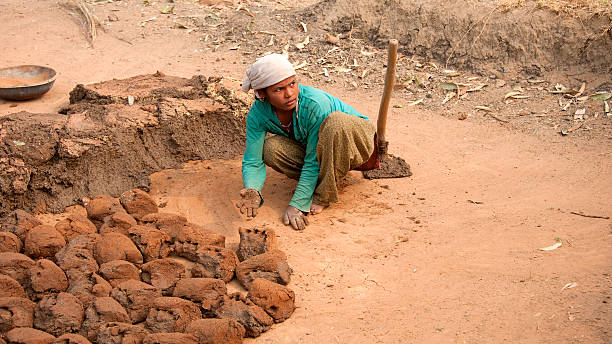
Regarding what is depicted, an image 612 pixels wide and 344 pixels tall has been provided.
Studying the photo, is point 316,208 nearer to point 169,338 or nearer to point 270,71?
point 270,71

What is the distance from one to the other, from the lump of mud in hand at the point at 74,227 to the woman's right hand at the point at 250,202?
3.12 ft

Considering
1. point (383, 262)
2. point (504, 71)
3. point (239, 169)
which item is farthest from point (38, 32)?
Result: point (383, 262)

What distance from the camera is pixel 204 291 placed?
3.15 meters

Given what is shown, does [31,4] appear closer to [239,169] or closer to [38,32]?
[38,32]

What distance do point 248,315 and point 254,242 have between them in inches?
26.3

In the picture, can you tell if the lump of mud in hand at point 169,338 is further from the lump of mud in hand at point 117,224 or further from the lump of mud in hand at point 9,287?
the lump of mud in hand at point 117,224

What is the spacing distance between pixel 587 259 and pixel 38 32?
7.46 meters

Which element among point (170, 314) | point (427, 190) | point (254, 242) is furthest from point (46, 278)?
point (427, 190)

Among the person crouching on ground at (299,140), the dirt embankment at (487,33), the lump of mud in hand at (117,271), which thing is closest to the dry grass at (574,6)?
the dirt embankment at (487,33)

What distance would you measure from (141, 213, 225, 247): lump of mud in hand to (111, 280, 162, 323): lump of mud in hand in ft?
1.82

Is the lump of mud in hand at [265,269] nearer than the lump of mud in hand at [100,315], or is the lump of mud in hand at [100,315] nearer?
the lump of mud in hand at [100,315]

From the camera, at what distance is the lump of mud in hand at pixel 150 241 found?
354 centimetres

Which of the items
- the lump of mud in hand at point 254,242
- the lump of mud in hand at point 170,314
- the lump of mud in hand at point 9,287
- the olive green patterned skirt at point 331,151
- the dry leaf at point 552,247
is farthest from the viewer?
the olive green patterned skirt at point 331,151

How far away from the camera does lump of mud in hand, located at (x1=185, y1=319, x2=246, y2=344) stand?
9.24 feet
